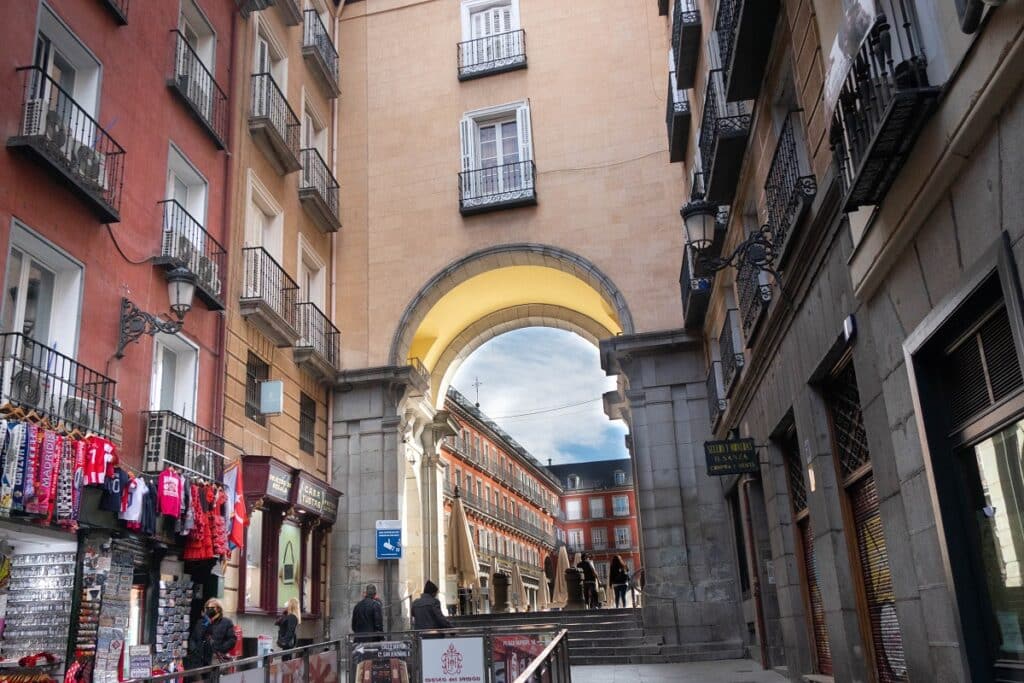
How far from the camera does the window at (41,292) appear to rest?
968 centimetres

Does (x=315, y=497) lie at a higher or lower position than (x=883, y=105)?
lower

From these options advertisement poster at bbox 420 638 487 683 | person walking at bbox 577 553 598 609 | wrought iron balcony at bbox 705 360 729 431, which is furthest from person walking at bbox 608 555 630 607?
advertisement poster at bbox 420 638 487 683

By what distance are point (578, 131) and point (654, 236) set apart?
307cm

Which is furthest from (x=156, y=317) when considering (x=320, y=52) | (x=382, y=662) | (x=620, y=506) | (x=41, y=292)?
(x=620, y=506)

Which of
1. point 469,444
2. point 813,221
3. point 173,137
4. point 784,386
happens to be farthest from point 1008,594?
point 469,444

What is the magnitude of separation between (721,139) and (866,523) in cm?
506

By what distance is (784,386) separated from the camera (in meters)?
9.49

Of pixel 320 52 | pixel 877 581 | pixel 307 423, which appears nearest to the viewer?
pixel 877 581

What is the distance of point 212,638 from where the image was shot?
34.7 feet

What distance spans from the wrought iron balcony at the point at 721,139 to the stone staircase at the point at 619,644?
7.38 m

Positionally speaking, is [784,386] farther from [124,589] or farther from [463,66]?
[463,66]

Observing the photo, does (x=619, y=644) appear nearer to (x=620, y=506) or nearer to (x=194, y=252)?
(x=194, y=252)

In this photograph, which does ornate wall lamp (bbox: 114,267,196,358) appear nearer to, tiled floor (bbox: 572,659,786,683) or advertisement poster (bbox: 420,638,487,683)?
advertisement poster (bbox: 420,638,487,683)

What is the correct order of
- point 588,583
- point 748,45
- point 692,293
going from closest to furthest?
point 748,45, point 692,293, point 588,583
